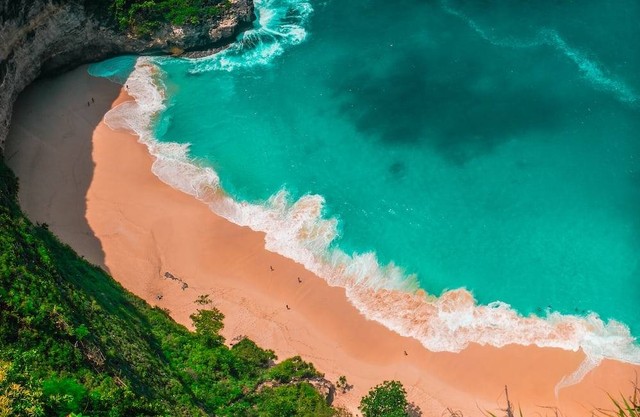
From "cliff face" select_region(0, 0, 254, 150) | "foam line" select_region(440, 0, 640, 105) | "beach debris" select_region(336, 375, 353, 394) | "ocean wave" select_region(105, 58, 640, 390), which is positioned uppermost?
"cliff face" select_region(0, 0, 254, 150)

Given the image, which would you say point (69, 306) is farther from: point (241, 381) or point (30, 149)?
point (30, 149)

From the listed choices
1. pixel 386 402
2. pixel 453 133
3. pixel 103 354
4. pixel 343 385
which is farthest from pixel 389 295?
pixel 103 354

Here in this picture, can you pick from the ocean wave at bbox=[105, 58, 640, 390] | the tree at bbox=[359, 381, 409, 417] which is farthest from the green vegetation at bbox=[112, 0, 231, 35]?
the tree at bbox=[359, 381, 409, 417]

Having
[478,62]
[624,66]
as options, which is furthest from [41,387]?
[624,66]

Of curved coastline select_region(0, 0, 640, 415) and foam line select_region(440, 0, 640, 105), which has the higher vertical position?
foam line select_region(440, 0, 640, 105)

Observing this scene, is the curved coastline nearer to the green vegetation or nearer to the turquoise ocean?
the turquoise ocean

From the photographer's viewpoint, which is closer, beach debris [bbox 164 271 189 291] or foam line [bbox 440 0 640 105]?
beach debris [bbox 164 271 189 291]

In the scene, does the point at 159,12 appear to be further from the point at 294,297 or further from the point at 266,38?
the point at 294,297
